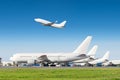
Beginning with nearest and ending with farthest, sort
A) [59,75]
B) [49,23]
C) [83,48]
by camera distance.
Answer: [59,75] < [49,23] < [83,48]

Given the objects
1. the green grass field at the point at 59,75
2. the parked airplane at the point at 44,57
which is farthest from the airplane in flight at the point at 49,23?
the green grass field at the point at 59,75

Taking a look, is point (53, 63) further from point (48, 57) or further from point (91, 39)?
point (91, 39)

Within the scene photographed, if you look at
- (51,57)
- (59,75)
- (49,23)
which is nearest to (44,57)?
(51,57)

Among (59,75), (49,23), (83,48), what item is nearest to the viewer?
(59,75)

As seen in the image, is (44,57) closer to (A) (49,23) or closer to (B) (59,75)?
(A) (49,23)

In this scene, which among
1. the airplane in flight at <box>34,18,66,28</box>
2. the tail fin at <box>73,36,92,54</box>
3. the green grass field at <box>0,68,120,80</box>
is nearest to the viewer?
the green grass field at <box>0,68,120,80</box>

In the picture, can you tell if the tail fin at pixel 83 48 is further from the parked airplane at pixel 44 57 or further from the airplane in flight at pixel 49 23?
the airplane in flight at pixel 49 23

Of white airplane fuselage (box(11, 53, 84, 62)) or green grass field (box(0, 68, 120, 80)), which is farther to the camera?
white airplane fuselage (box(11, 53, 84, 62))

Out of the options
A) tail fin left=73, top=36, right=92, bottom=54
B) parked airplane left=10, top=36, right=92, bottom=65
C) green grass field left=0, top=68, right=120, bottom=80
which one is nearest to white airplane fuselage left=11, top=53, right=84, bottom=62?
parked airplane left=10, top=36, right=92, bottom=65

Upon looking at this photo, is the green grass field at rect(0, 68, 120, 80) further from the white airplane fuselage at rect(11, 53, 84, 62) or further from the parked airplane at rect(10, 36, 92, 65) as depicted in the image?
the white airplane fuselage at rect(11, 53, 84, 62)

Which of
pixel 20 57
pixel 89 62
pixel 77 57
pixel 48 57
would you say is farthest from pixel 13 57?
pixel 89 62

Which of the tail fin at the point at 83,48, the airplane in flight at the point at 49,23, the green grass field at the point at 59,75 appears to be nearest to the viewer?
the green grass field at the point at 59,75

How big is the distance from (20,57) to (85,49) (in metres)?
29.6

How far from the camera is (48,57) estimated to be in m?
160
